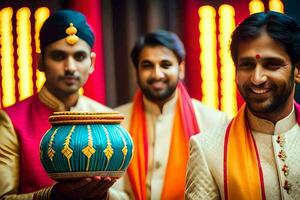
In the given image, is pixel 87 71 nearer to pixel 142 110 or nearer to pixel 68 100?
pixel 68 100

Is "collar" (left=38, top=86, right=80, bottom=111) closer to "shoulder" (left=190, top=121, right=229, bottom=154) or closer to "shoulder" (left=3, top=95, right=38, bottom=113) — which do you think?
"shoulder" (left=3, top=95, right=38, bottom=113)

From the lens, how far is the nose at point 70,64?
319 cm

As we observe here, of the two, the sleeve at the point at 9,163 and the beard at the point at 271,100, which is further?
the sleeve at the point at 9,163

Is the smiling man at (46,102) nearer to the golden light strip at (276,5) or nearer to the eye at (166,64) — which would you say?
the eye at (166,64)

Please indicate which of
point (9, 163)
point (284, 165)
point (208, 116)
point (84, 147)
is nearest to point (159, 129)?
point (208, 116)

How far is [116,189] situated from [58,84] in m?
0.60

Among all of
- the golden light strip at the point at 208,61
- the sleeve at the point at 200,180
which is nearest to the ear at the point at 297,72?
the sleeve at the point at 200,180

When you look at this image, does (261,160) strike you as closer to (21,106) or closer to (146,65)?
(146,65)

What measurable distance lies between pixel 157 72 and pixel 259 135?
957 millimetres

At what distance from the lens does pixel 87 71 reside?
3266mm

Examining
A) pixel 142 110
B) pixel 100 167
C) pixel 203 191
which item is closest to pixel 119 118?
pixel 100 167

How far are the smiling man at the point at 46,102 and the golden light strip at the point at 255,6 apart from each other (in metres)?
1.13

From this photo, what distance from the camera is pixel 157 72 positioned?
3.52 metres

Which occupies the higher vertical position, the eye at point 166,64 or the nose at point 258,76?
the eye at point 166,64
